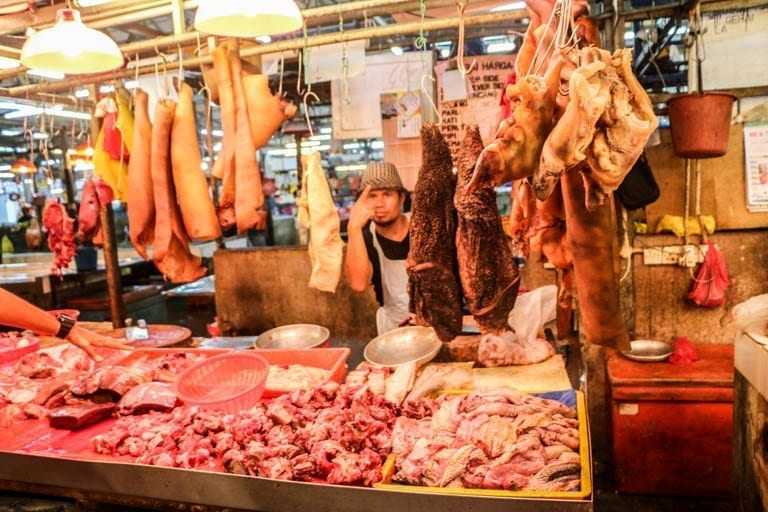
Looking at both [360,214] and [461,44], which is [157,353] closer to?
[360,214]

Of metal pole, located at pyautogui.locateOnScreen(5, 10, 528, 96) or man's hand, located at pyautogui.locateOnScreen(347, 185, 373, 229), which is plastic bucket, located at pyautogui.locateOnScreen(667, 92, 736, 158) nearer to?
metal pole, located at pyautogui.locateOnScreen(5, 10, 528, 96)

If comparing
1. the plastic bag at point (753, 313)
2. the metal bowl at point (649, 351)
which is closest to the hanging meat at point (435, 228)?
the plastic bag at point (753, 313)

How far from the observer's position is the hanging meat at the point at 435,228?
2.62 meters

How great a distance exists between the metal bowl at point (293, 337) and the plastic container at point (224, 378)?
4.04 feet

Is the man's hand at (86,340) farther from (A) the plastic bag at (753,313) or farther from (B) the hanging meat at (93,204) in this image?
(A) the plastic bag at (753,313)

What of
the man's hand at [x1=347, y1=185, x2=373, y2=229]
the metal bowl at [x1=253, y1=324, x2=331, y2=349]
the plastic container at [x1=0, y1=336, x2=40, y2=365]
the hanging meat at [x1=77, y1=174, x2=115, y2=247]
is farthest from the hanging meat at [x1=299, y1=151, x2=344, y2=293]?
the plastic container at [x1=0, y1=336, x2=40, y2=365]

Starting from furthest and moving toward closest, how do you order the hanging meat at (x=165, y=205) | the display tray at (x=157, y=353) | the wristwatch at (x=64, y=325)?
the display tray at (x=157, y=353) → the hanging meat at (x=165, y=205) → the wristwatch at (x=64, y=325)

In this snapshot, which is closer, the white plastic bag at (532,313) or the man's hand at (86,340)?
the man's hand at (86,340)

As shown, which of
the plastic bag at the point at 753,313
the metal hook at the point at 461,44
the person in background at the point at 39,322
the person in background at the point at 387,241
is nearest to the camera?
the metal hook at the point at 461,44

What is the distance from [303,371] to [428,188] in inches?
66.1

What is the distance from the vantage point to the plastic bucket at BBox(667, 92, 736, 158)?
3971mm

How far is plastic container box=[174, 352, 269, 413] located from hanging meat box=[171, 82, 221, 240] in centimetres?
97

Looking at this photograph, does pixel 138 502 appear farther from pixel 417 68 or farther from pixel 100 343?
pixel 417 68

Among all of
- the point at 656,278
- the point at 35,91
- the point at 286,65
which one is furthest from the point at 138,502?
the point at 286,65
